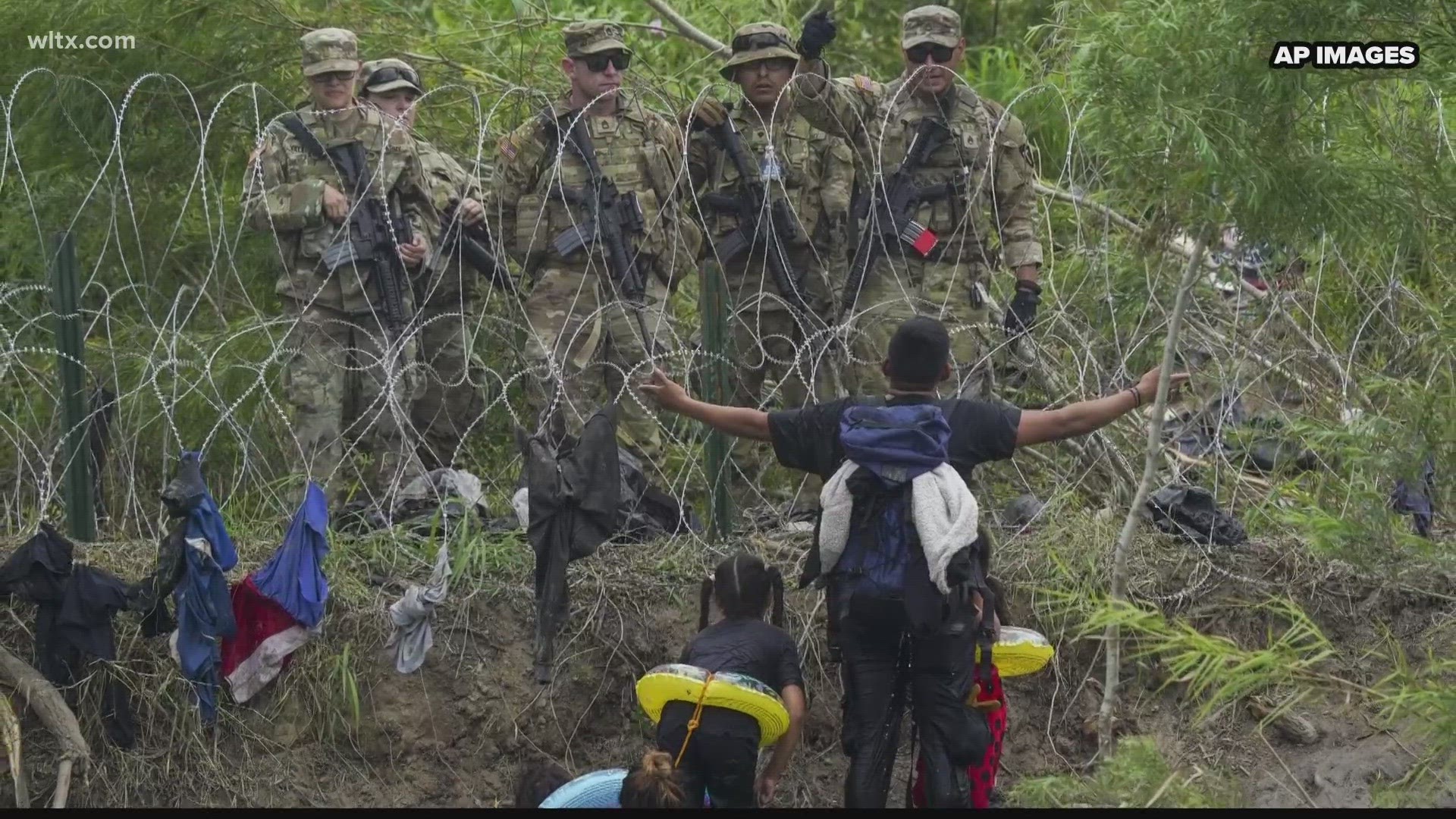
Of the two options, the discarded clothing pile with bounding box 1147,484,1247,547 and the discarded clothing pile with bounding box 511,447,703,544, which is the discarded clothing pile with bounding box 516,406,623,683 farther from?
the discarded clothing pile with bounding box 1147,484,1247,547

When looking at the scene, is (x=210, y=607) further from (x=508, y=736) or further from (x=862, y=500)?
(x=862, y=500)

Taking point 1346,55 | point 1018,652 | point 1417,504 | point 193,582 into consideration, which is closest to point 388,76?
point 193,582

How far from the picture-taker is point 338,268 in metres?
6.80

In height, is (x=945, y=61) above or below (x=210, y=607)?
above

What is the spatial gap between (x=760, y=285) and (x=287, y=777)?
7.38 feet

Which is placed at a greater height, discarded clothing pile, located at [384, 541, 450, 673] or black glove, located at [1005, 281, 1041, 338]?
black glove, located at [1005, 281, 1041, 338]

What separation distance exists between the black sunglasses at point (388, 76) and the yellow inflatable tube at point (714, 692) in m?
2.87

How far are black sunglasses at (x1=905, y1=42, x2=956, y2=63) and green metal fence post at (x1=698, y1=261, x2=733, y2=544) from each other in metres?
1.14

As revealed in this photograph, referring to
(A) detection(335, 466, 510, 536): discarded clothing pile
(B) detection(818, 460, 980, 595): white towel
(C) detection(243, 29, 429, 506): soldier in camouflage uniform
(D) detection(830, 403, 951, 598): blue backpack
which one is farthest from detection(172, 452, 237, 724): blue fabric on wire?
(B) detection(818, 460, 980, 595): white towel

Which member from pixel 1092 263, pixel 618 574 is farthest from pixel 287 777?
pixel 1092 263

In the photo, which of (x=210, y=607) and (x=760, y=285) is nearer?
(x=210, y=607)

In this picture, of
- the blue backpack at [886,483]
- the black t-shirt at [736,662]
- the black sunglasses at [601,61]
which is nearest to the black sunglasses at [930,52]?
the black sunglasses at [601,61]

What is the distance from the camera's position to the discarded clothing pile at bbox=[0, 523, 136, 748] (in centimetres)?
571

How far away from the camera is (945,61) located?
23.2 feet
